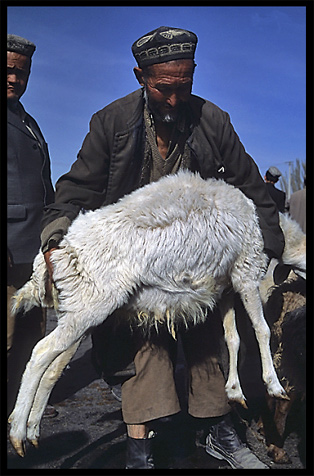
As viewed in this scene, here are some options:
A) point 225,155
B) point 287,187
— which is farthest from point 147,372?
point 287,187

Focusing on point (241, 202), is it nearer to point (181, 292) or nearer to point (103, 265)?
point (181, 292)

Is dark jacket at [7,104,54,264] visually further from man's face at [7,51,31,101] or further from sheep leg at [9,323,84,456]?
sheep leg at [9,323,84,456]

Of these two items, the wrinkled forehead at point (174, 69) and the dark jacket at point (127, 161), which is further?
the dark jacket at point (127, 161)

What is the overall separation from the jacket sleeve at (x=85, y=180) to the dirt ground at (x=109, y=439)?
1.33 m

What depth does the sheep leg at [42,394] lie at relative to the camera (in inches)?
97.7

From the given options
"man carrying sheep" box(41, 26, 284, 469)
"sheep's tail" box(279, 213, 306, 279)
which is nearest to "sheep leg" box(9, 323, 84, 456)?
"man carrying sheep" box(41, 26, 284, 469)

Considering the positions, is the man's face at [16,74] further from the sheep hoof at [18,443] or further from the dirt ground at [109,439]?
the dirt ground at [109,439]

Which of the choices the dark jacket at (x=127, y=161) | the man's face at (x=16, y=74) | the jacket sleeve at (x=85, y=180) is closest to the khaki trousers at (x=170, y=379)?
the dark jacket at (x=127, y=161)

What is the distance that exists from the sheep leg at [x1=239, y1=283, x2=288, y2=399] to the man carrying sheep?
300 millimetres

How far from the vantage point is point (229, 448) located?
2969mm

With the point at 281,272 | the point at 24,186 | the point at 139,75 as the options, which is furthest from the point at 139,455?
the point at 139,75

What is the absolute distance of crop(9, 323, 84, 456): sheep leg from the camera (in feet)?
7.86

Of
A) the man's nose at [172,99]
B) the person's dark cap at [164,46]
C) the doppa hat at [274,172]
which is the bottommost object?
the doppa hat at [274,172]
